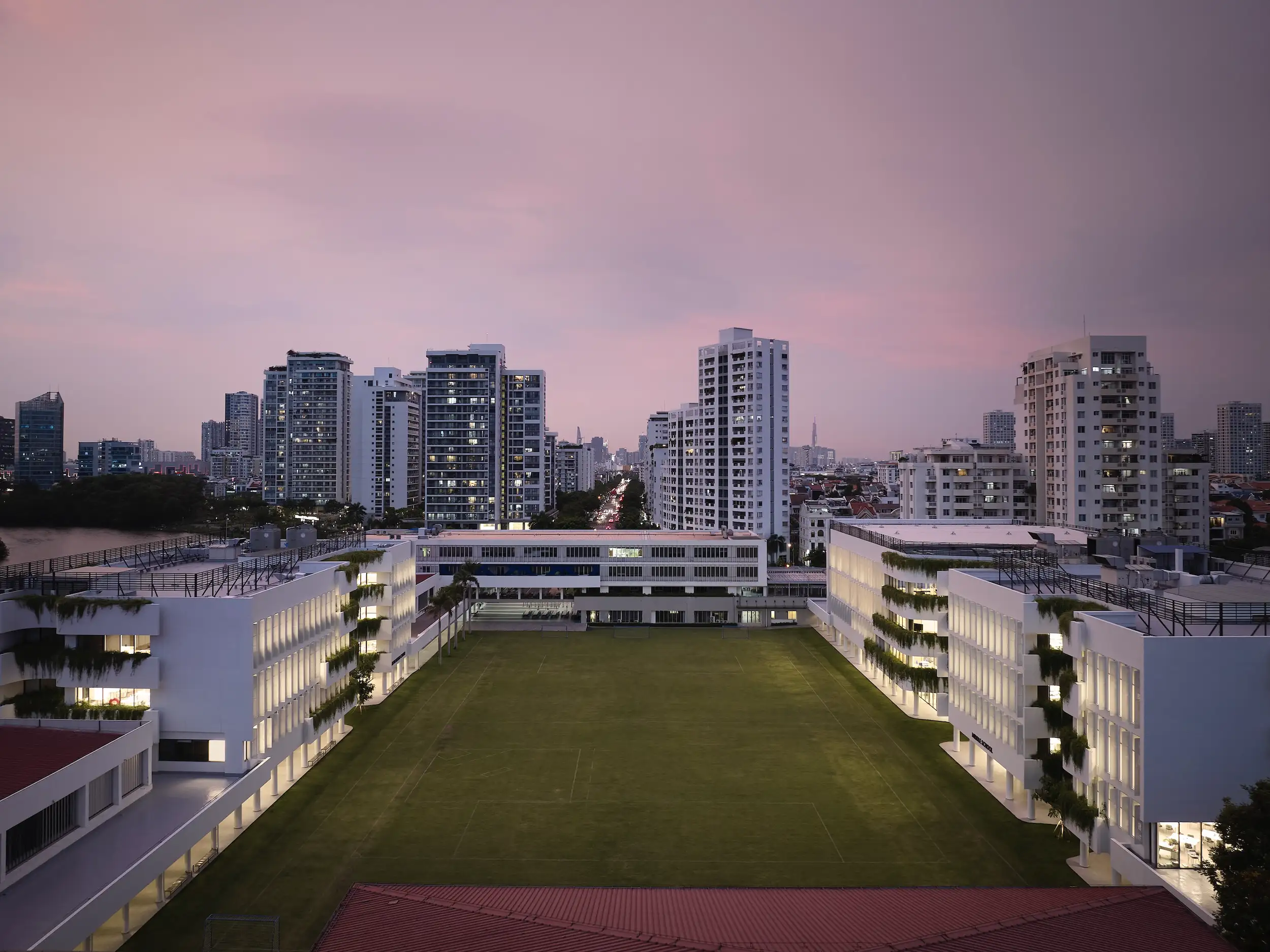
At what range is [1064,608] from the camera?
2809 cm

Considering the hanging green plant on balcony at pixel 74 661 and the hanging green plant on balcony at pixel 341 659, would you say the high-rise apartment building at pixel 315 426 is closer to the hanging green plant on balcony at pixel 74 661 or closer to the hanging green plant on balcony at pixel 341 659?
the hanging green plant on balcony at pixel 341 659

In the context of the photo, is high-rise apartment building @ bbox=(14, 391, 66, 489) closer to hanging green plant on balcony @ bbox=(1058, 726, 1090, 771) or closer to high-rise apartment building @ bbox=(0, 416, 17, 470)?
high-rise apartment building @ bbox=(0, 416, 17, 470)

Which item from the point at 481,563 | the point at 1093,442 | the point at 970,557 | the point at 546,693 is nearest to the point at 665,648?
the point at 546,693

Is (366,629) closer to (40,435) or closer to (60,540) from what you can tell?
(60,540)

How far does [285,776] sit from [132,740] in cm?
913

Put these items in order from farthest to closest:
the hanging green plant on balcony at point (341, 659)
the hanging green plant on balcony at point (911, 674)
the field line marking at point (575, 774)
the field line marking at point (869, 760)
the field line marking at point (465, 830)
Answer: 1. the hanging green plant on balcony at point (911, 674)
2. the hanging green plant on balcony at point (341, 659)
3. the field line marking at point (575, 774)
4. the field line marking at point (869, 760)
5. the field line marking at point (465, 830)

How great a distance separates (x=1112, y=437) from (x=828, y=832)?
251ft

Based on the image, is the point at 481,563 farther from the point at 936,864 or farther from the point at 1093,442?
the point at 1093,442

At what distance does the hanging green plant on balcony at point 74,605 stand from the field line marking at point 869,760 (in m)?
30.2

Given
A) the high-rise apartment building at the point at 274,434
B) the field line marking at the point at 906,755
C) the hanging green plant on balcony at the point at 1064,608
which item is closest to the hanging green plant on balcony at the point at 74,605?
the field line marking at the point at 906,755

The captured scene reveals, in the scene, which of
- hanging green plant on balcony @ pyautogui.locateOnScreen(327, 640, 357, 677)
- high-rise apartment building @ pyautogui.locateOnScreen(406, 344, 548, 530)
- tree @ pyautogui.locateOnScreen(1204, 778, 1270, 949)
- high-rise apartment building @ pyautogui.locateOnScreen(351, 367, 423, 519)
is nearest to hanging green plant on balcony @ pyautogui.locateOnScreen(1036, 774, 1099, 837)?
tree @ pyautogui.locateOnScreen(1204, 778, 1270, 949)

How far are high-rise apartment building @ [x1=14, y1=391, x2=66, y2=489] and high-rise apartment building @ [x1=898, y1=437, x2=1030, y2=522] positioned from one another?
513 ft

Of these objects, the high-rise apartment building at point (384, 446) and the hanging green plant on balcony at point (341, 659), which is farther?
the high-rise apartment building at point (384, 446)

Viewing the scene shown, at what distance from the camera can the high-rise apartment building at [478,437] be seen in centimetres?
13675
